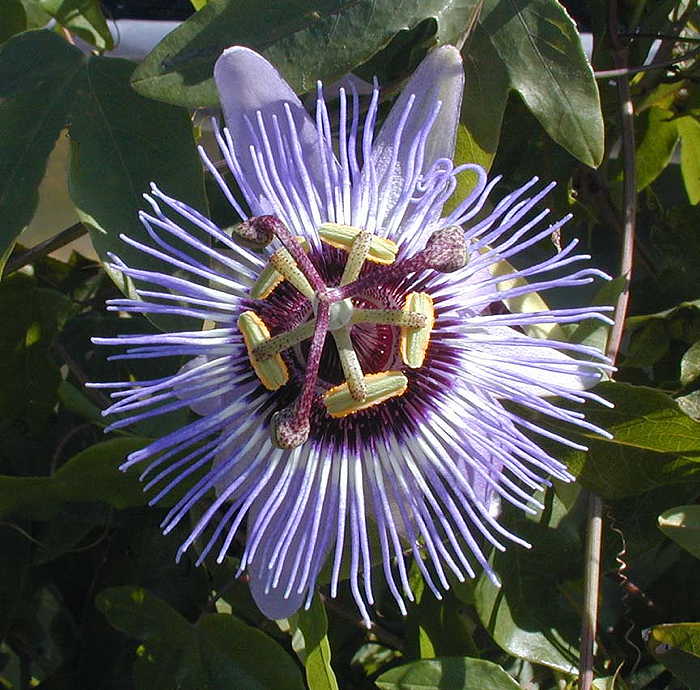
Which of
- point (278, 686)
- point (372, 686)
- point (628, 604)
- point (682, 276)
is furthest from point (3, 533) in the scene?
point (682, 276)

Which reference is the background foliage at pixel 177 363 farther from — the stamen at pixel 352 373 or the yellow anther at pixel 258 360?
the stamen at pixel 352 373

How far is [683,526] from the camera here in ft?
3.86

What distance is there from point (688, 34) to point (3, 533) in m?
1.39

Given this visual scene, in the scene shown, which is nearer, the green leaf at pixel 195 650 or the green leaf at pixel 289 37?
the green leaf at pixel 289 37

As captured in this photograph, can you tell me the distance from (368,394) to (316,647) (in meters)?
0.31

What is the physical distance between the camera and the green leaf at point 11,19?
4.50ft

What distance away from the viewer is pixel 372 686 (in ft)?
5.49

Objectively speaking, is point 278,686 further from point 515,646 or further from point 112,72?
point 112,72

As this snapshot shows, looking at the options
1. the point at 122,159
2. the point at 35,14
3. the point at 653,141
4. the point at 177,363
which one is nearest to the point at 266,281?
the point at 122,159

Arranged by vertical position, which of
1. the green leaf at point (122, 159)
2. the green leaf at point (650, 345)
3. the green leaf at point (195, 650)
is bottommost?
the green leaf at point (195, 650)

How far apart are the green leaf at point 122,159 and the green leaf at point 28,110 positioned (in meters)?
0.03

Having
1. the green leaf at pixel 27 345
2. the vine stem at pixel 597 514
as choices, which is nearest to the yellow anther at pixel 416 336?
the vine stem at pixel 597 514

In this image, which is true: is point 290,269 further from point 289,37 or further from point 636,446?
point 636,446

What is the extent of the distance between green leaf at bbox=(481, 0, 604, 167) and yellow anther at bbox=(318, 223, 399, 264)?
9.2 inches
